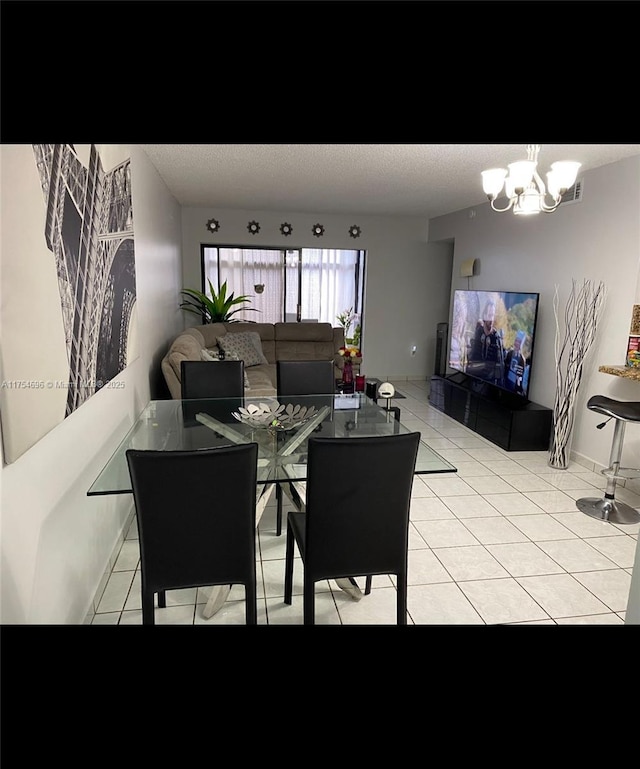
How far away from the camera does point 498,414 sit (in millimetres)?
4430

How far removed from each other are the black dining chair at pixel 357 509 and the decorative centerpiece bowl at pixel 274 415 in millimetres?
776

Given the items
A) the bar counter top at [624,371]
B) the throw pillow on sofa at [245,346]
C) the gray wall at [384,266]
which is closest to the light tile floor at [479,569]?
the bar counter top at [624,371]

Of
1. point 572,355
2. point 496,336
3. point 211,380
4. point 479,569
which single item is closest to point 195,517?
point 479,569

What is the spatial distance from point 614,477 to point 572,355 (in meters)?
1.02

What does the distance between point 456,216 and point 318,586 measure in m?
5.34

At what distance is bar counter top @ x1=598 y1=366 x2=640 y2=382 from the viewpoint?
3.18 metres

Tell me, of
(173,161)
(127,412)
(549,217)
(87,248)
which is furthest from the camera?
(549,217)

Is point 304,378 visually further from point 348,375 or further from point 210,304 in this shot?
point 210,304

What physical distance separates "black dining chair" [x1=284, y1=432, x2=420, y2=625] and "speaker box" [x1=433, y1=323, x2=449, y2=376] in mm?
5300

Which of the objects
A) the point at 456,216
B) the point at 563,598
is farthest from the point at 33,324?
the point at 456,216
